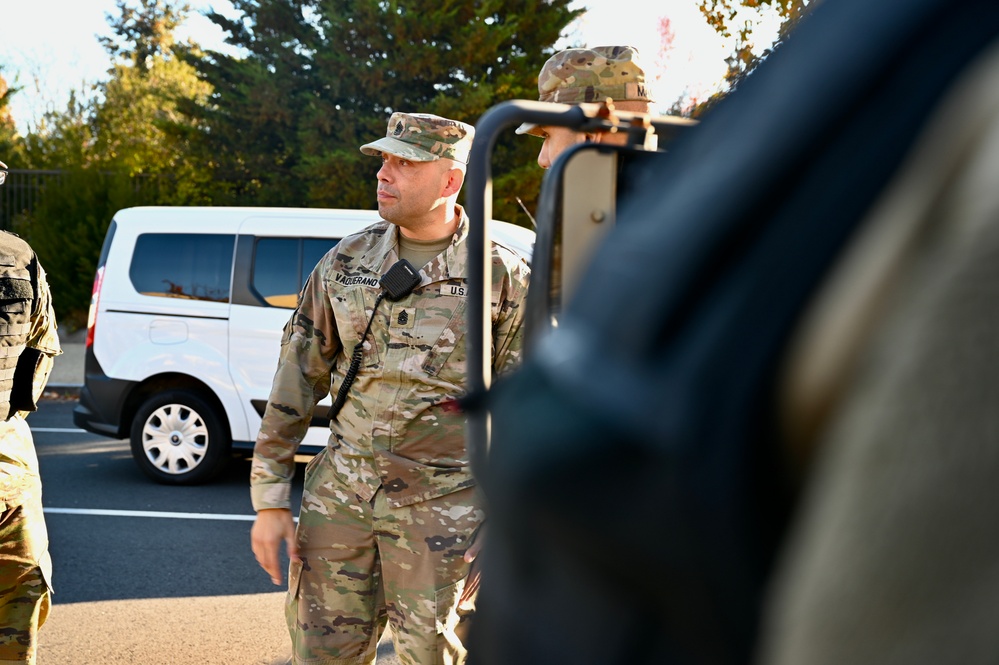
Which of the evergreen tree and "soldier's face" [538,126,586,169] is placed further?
the evergreen tree

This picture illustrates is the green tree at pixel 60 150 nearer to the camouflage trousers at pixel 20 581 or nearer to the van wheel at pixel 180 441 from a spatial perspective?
the van wheel at pixel 180 441

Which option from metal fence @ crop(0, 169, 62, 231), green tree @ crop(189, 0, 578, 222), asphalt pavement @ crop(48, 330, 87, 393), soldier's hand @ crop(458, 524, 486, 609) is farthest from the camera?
metal fence @ crop(0, 169, 62, 231)

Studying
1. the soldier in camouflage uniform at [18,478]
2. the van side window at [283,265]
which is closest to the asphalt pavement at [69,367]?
the van side window at [283,265]

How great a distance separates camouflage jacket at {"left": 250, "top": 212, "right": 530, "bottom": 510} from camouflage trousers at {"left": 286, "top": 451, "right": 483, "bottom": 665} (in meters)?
0.06

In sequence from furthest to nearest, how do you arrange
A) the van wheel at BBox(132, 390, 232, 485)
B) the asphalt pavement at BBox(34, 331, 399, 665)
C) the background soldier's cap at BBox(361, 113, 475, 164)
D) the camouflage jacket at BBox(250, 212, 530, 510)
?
1. the van wheel at BBox(132, 390, 232, 485)
2. the asphalt pavement at BBox(34, 331, 399, 665)
3. the background soldier's cap at BBox(361, 113, 475, 164)
4. the camouflage jacket at BBox(250, 212, 530, 510)

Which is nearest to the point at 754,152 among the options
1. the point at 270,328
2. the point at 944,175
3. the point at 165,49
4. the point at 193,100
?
the point at 944,175

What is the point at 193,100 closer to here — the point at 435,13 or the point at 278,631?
the point at 435,13

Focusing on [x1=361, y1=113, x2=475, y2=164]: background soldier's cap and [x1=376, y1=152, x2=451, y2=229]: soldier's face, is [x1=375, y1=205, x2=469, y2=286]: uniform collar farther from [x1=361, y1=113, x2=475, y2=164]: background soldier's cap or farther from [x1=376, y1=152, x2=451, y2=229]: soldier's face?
[x1=361, y1=113, x2=475, y2=164]: background soldier's cap

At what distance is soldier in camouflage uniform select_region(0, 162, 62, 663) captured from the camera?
127 inches

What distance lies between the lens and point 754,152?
2.00ft

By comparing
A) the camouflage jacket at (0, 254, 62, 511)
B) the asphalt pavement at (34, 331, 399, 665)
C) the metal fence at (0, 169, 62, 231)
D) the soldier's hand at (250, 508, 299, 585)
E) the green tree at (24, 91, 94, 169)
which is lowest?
the asphalt pavement at (34, 331, 399, 665)

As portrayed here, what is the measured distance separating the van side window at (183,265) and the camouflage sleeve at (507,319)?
4.88 m

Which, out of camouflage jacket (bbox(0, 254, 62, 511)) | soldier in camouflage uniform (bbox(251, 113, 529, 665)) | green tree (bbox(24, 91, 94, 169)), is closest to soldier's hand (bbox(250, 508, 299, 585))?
soldier in camouflage uniform (bbox(251, 113, 529, 665))

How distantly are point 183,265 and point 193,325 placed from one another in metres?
0.46
